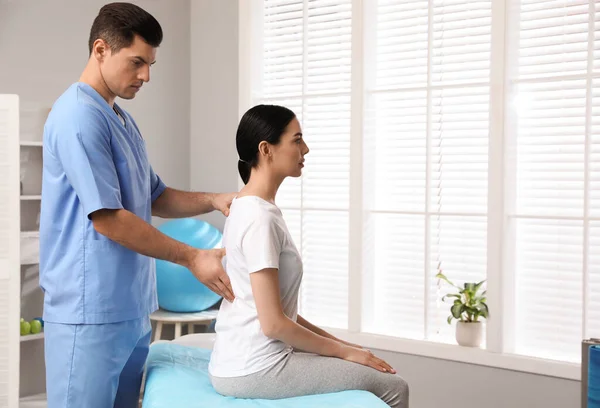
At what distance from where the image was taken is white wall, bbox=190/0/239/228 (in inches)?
157

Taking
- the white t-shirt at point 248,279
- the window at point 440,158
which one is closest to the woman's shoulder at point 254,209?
the white t-shirt at point 248,279

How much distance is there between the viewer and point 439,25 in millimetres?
3293

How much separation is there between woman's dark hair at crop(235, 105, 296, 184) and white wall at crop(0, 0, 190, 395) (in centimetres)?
203

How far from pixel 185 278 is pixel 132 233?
1.76 metres

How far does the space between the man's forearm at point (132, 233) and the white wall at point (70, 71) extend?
195 centimetres

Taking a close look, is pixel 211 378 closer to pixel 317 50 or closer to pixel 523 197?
pixel 523 197

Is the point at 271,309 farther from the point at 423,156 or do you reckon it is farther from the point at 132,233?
the point at 423,156

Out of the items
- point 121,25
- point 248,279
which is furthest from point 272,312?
point 121,25

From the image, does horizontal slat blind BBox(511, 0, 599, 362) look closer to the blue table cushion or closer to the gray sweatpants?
the gray sweatpants

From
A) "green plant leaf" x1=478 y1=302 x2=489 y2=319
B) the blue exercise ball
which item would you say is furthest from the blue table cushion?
"green plant leaf" x1=478 y1=302 x2=489 y2=319

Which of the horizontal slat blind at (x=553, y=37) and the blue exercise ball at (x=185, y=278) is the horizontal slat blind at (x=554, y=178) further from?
the blue exercise ball at (x=185, y=278)

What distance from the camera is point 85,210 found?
1768 mm

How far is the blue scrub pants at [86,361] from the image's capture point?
1.78m

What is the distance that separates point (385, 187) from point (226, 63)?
123 centimetres
